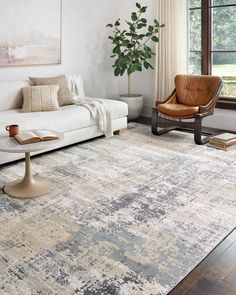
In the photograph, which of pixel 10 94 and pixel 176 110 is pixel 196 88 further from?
pixel 10 94

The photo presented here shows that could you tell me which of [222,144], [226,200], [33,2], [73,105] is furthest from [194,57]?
[226,200]

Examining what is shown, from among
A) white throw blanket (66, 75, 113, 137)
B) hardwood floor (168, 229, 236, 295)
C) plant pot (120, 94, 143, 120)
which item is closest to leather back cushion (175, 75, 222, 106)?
plant pot (120, 94, 143, 120)

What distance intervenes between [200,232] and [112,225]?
0.61 meters

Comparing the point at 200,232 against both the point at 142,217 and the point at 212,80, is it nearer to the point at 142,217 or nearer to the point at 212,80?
the point at 142,217

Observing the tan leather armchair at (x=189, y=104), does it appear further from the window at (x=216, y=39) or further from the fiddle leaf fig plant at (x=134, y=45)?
the fiddle leaf fig plant at (x=134, y=45)

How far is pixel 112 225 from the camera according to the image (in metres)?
2.42

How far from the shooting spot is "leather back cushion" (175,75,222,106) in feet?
15.4

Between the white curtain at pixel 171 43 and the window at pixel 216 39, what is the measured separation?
162 mm

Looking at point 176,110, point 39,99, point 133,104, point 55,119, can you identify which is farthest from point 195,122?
point 39,99

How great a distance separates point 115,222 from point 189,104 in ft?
9.49

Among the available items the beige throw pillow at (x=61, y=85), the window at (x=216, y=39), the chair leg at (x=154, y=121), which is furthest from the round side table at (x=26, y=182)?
the window at (x=216, y=39)

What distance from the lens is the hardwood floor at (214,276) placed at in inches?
69.0

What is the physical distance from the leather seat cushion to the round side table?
1.97 metres

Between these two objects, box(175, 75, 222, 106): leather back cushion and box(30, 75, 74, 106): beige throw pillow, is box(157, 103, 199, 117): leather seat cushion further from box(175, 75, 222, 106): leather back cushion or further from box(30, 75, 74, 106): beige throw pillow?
box(30, 75, 74, 106): beige throw pillow
